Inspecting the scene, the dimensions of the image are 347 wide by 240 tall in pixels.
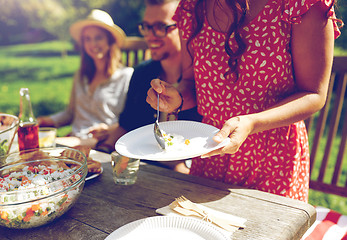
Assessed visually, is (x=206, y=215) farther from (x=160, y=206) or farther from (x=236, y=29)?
(x=236, y=29)

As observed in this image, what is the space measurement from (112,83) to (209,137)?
2.05 meters

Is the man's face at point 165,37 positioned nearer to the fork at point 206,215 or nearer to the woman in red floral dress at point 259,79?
the woman in red floral dress at point 259,79

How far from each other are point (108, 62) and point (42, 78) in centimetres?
743

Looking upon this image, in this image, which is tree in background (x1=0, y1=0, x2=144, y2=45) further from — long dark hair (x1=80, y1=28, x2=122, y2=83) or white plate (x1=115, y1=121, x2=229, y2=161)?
white plate (x1=115, y1=121, x2=229, y2=161)

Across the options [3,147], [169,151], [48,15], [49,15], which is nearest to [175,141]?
[169,151]

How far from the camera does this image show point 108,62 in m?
3.04

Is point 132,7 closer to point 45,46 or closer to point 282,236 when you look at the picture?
point 282,236

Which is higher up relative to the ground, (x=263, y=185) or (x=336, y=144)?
(x=263, y=185)

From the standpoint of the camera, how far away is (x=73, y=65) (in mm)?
11547

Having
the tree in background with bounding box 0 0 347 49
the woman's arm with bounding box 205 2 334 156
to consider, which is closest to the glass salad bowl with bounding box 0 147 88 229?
the woman's arm with bounding box 205 2 334 156

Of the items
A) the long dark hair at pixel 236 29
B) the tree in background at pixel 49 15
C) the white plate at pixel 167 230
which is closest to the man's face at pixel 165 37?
the long dark hair at pixel 236 29

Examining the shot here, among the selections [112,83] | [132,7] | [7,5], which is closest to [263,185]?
[112,83]

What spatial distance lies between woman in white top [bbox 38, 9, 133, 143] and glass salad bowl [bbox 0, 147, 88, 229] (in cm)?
161

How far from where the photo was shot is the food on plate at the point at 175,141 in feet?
3.81
